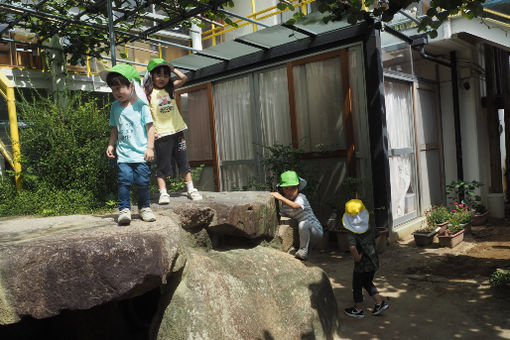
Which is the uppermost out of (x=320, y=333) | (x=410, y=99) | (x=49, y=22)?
(x=49, y=22)

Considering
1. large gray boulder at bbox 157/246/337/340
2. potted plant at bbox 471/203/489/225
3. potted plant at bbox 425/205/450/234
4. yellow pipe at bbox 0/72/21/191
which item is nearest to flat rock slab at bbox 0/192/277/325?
large gray boulder at bbox 157/246/337/340

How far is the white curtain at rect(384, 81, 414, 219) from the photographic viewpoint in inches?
303

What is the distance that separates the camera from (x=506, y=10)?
309 inches

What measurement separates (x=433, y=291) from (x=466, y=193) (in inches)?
177

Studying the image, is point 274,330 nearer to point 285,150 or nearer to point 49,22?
point 285,150

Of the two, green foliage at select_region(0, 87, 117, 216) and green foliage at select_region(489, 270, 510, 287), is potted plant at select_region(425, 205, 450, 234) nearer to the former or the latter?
green foliage at select_region(489, 270, 510, 287)

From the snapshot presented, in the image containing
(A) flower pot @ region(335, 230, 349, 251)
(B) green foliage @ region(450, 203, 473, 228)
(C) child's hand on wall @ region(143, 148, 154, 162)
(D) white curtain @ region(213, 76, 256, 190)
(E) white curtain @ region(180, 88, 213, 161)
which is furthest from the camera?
(E) white curtain @ region(180, 88, 213, 161)

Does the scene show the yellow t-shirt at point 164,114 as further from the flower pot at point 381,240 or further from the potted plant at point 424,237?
the potted plant at point 424,237

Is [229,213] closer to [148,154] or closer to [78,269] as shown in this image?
[148,154]

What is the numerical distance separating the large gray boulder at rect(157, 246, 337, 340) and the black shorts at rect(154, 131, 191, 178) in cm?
121

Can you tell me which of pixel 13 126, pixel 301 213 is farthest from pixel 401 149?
pixel 13 126

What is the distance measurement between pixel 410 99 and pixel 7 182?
7.52m

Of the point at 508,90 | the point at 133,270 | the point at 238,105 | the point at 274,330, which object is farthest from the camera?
the point at 508,90

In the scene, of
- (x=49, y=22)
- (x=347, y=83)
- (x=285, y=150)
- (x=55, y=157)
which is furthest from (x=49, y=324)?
(x=49, y=22)
